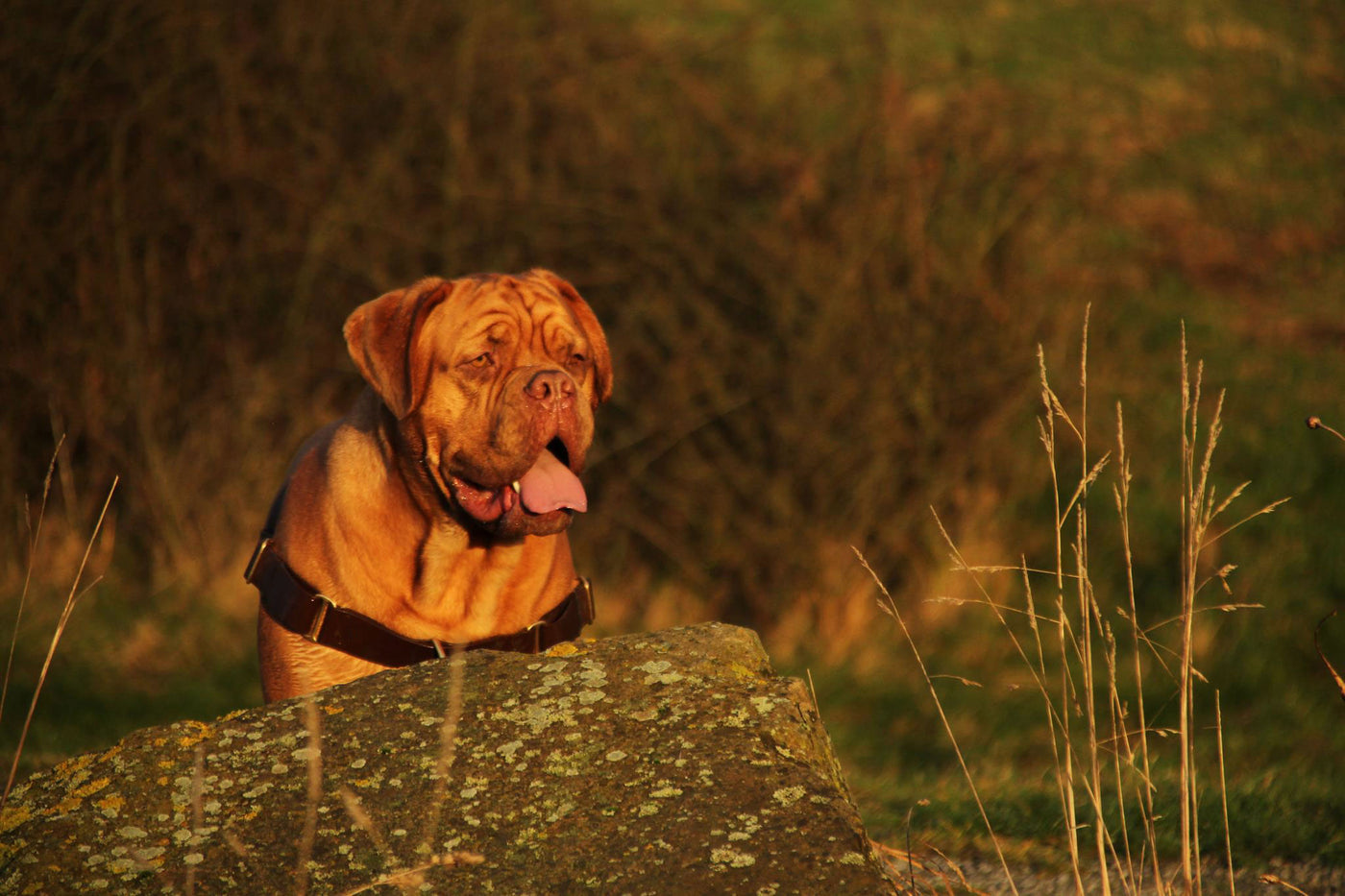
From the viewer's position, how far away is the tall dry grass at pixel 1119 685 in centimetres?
268

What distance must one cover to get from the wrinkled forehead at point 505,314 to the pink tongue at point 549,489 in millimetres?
392

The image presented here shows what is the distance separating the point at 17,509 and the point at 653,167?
14.7ft

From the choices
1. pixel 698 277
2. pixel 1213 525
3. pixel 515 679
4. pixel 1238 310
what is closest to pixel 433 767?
pixel 515 679

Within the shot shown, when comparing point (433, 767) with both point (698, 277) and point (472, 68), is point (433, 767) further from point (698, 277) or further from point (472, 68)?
point (472, 68)

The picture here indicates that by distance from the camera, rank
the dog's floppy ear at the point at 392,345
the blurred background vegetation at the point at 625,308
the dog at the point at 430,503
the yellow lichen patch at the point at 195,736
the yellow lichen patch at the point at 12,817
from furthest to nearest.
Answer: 1. the blurred background vegetation at the point at 625,308
2. the dog's floppy ear at the point at 392,345
3. the dog at the point at 430,503
4. the yellow lichen patch at the point at 195,736
5. the yellow lichen patch at the point at 12,817

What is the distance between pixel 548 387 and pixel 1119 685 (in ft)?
15.1

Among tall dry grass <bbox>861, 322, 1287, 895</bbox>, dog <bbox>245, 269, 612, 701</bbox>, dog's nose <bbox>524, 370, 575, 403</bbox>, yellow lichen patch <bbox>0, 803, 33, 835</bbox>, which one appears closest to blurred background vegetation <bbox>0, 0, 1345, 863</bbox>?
tall dry grass <bbox>861, 322, 1287, 895</bbox>

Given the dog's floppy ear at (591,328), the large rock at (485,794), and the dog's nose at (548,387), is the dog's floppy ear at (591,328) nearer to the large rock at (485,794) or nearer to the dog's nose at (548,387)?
the dog's nose at (548,387)

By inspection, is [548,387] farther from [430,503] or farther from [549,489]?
A: [430,503]

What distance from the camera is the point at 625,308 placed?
28.5 feet

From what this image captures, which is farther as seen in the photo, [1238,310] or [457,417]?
[1238,310]

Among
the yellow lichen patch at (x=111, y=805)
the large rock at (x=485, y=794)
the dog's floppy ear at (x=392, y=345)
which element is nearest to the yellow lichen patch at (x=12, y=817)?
the large rock at (x=485, y=794)

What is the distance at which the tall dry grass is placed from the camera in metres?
2.68

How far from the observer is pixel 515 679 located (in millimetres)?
2658
